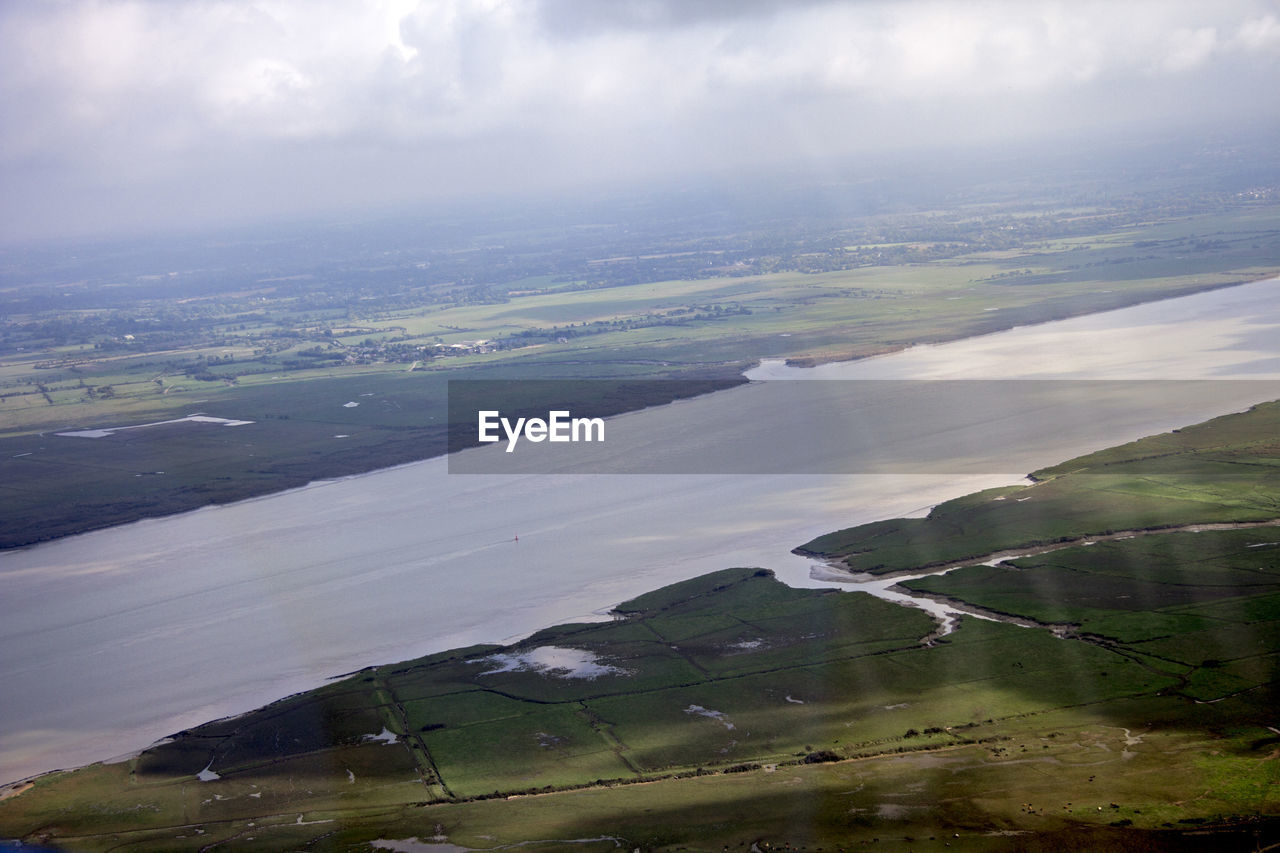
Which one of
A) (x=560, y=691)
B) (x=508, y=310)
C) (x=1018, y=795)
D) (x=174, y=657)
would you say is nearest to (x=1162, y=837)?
(x=1018, y=795)

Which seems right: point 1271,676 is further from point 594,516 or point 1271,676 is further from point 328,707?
point 594,516

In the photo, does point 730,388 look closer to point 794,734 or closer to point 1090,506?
point 1090,506

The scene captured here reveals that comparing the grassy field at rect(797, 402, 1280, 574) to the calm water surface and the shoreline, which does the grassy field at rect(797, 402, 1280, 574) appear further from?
the shoreline

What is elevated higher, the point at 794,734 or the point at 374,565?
the point at 374,565

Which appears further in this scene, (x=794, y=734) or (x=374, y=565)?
(x=374, y=565)
